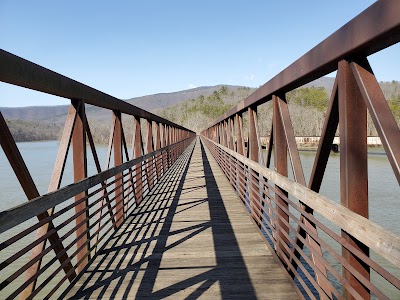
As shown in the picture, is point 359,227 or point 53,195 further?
point 53,195

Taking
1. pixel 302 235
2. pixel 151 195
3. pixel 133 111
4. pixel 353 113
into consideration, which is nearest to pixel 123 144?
pixel 133 111

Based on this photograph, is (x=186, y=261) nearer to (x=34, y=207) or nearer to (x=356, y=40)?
(x=34, y=207)

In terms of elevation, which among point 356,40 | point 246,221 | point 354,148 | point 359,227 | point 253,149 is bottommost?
point 246,221

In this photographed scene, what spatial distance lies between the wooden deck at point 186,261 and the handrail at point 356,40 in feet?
6.15

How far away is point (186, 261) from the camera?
11.5 feet

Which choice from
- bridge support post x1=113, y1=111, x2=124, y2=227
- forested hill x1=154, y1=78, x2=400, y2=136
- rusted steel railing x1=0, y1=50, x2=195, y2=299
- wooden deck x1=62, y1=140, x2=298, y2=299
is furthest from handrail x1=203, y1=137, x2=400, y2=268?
forested hill x1=154, y1=78, x2=400, y2=136

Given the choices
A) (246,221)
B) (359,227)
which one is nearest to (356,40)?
(359,227)

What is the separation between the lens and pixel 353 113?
1801mm

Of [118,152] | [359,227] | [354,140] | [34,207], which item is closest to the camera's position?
[359,227]

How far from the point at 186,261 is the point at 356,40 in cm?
274

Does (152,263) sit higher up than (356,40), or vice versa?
(356,40)

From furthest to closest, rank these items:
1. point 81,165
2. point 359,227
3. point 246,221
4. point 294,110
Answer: point 294,110 < point 246,221 < point 81,165 < point 359,227

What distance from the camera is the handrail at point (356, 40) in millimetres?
1417

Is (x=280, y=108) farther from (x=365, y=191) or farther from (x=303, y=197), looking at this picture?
(x=365, y=191)
